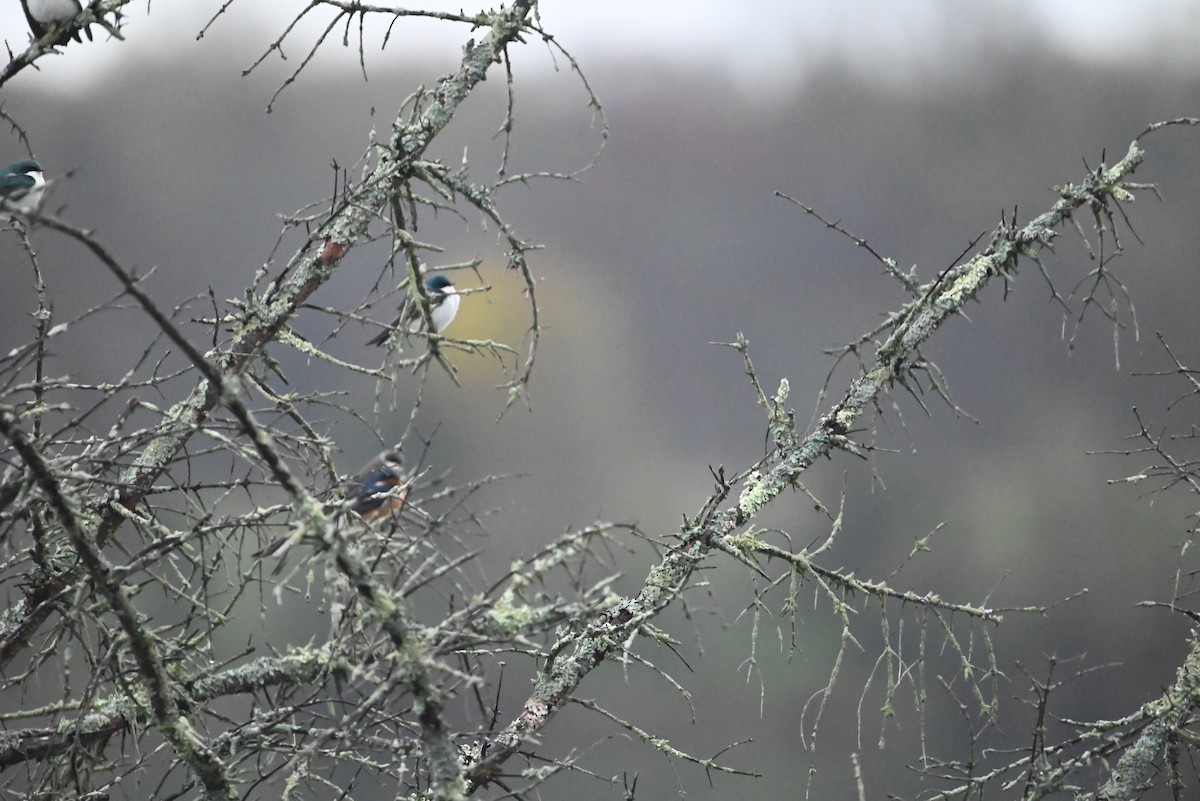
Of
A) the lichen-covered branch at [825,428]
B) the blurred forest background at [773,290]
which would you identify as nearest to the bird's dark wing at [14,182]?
the lichen-covered branch at [825,428]

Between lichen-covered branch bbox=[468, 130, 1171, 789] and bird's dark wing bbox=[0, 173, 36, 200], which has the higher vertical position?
bird's dark wing bbox=[0, 173, 36, 200]

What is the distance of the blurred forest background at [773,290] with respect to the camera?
1805 centimetres

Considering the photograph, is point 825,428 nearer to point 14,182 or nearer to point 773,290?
point 14,182

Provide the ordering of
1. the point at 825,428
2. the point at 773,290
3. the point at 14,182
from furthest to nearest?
the point at 773,290, the point at 14,182, the point at 825,428

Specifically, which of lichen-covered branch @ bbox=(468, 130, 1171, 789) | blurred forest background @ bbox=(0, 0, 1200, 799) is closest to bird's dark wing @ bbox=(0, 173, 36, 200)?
lichen-covered branch @ bbox=(468, 130, 1171, 789)

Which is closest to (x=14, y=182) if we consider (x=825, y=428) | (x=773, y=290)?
(x=825, y=428)

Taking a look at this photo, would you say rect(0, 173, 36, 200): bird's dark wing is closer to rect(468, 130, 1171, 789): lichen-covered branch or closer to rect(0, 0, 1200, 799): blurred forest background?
rect(468, 130, 1171, 789): lichen-covered branch

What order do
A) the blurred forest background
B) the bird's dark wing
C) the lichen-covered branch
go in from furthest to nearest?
the blurred forest background
the bird's dark wing
the lichen-covered branch

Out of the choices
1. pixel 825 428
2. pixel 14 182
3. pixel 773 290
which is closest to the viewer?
pixel 825 428

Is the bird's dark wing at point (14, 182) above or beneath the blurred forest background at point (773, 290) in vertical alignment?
beneath

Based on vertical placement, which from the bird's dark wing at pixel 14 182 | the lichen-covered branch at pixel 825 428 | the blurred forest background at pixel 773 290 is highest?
the blurred forest background at pixel 773 290

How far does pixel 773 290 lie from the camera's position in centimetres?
2023

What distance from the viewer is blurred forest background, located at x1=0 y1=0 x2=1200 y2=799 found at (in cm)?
1805

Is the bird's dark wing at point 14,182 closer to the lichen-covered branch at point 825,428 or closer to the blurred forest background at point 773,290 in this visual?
the lichen-covered branch at point 825,428
